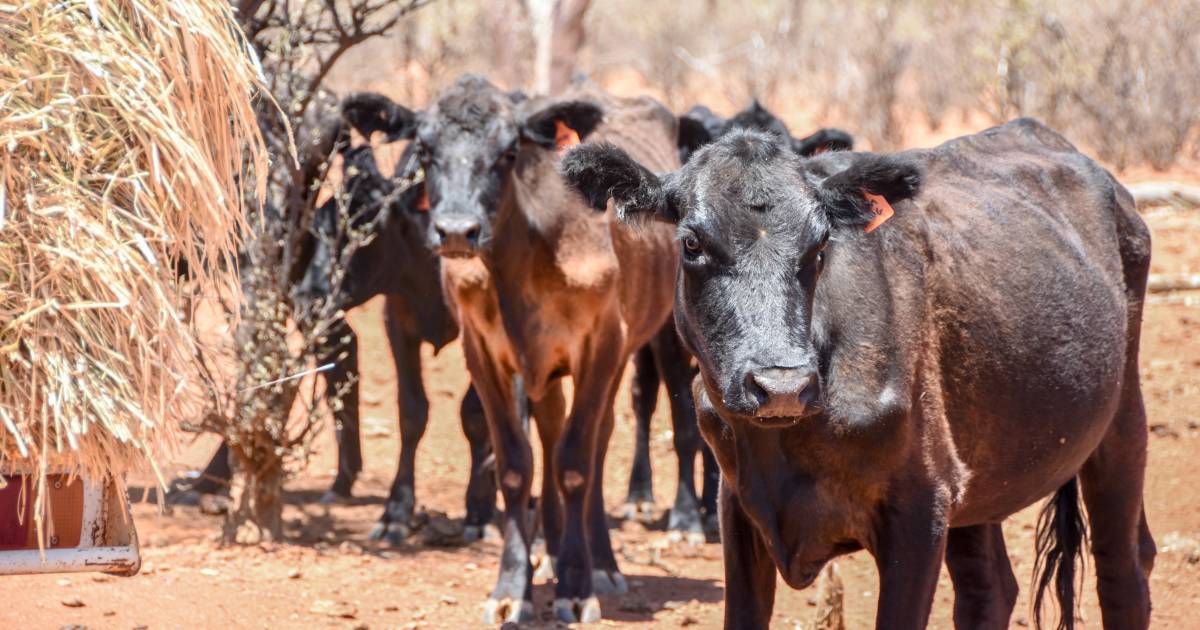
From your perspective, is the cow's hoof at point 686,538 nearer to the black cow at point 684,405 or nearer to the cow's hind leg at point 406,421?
the black cow at point 684,405

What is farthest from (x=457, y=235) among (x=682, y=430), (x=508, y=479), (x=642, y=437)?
(x=642, y=437)

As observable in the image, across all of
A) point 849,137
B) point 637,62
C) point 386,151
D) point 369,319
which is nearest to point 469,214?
point 849,137

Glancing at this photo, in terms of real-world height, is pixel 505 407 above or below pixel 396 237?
below

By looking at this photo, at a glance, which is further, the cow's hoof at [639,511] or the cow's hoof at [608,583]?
the cow's hoof at [639,511]

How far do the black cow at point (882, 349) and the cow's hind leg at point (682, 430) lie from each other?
357cm

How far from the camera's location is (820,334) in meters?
4.60

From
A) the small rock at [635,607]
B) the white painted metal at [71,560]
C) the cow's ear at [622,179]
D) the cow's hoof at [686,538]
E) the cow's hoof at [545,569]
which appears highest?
the cow's ear at [622,179]

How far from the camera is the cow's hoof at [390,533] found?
28.7 feet

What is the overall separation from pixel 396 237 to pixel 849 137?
303cm

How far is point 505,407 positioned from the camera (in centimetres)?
750

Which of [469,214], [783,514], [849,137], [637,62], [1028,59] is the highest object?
[637,62]

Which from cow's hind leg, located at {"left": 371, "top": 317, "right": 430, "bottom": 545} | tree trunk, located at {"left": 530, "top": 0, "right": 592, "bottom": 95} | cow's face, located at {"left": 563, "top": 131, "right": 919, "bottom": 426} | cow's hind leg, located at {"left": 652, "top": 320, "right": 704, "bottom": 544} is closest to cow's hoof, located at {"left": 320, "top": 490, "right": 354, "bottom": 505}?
cow's hind leg, located at {"left": 371, "top": 317, "right": 430, "bottom": 545}

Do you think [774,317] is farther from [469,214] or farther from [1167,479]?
[1167,479]

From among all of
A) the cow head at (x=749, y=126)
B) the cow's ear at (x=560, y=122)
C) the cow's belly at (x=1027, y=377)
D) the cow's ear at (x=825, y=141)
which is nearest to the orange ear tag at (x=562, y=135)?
the cow's ear at (x=560, y=122)
